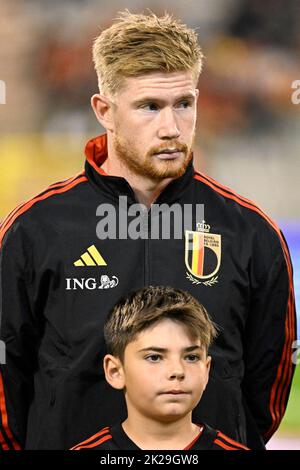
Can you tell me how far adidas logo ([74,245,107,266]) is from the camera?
2.59 m

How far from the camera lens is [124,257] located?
8.48 ft

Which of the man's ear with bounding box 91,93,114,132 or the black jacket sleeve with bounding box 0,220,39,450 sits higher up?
the man's ear with bounding box 91,93,114,132

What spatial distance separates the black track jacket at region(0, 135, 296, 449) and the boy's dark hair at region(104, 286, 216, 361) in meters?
0.11

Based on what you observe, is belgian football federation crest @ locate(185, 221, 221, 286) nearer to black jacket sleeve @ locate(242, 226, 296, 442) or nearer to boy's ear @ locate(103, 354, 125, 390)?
black jacket sleeve @ locate(242, 226, 296, 442)

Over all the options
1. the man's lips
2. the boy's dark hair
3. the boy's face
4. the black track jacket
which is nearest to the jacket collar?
the black track jacket

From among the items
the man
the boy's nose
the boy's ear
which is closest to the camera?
the boy's nose

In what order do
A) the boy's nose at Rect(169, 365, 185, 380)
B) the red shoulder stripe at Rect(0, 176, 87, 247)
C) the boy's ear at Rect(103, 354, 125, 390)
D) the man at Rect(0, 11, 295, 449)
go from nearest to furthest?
the boy's nose at Rect(169, 365, 185, 380) → the boy's ear at Rect(103, 354, 125, 390) → the man at Rect(0, 11, 295, 449) → the red shoulder stripe at Rect(0, 176, 87, 247)

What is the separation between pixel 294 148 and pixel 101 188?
7.10 ft

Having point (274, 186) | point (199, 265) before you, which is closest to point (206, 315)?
point (199, 265)

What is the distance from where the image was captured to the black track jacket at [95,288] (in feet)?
8.41

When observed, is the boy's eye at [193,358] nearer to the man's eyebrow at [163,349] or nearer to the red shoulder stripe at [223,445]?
the man's eyebrow at [163,349]

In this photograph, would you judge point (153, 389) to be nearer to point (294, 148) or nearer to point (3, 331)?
point (3, 331)

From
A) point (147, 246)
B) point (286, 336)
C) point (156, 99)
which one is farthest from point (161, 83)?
point (286, 336)

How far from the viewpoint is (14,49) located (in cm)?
456
